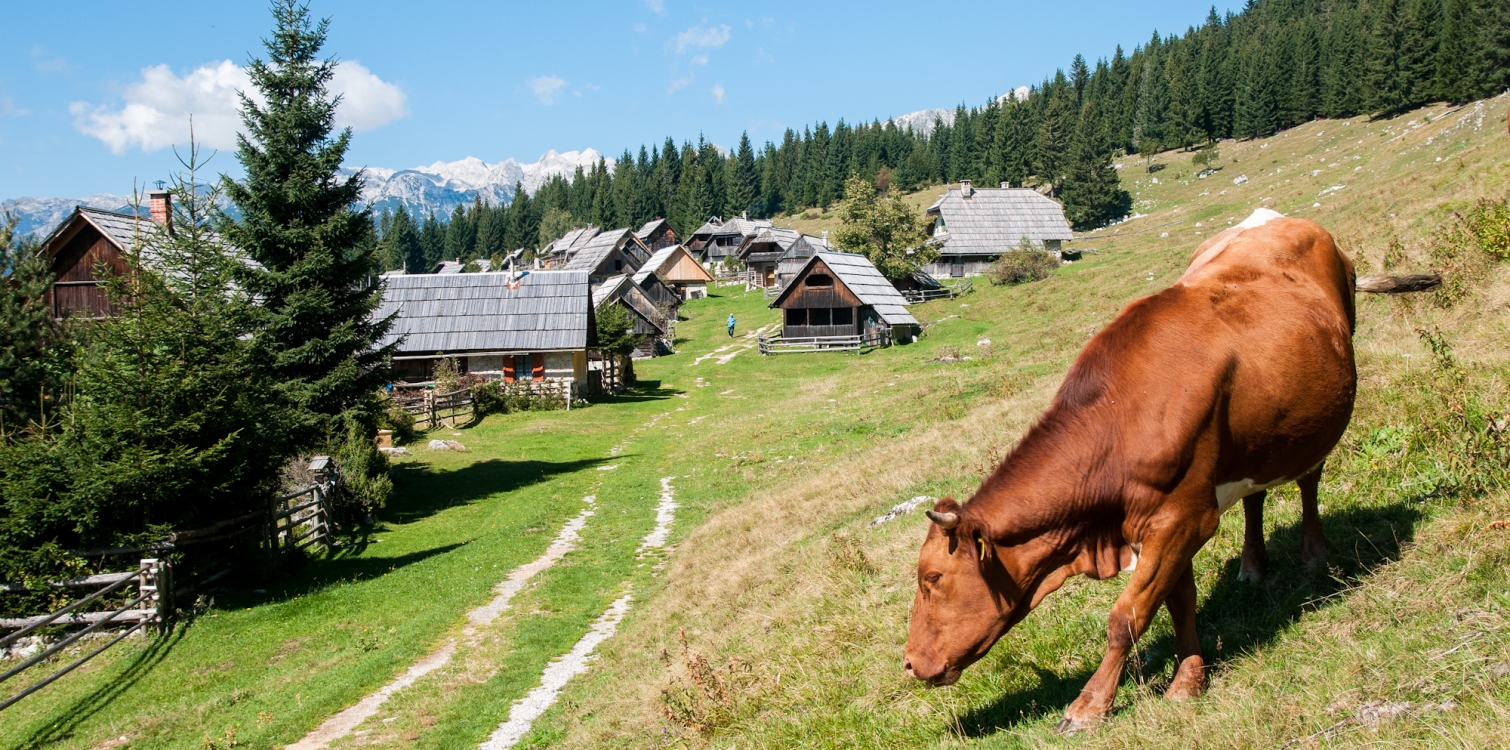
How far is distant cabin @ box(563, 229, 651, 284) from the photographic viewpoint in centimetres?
8869

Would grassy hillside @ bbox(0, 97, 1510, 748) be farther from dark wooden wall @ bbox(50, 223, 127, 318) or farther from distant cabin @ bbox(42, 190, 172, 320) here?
dark wooden wall @ bbox(50, 223, 127, 318)

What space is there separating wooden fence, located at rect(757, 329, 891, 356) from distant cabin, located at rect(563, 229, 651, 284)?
37.1 m

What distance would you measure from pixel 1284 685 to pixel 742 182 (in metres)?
149

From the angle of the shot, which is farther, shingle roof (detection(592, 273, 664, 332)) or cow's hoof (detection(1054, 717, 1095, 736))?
shingle roof (detection(592, 273, 664, 332))

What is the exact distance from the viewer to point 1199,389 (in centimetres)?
468

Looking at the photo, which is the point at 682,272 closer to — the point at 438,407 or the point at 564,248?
the point at 564,248

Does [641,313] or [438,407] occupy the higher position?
[641,313]

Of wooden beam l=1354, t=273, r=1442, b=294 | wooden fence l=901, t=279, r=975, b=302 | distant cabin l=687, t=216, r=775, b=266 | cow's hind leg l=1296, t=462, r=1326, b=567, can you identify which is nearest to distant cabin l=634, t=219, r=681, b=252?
distant cabin l=687, t=216, r=775, b=266

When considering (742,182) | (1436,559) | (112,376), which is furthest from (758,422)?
(742,182)

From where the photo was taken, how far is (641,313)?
5966 centimetres

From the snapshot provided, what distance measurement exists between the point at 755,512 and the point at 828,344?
120 feet

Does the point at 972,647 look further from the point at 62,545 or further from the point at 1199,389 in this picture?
the point at 62,545

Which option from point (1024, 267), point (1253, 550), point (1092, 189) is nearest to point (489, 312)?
point (1024, 267)

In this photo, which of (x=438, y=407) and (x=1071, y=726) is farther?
(x=438, y=407)
